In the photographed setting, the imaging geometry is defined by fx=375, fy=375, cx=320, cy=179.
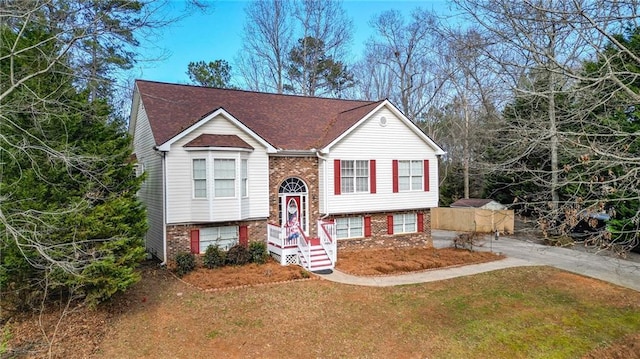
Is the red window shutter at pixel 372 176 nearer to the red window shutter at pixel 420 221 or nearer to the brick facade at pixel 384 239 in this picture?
the brick facade at pixel 384 239

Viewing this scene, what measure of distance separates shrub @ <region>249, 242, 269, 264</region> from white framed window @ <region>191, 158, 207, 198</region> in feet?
8.86

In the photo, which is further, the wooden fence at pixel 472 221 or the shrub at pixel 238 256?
the wooden fence at pixel 472 221

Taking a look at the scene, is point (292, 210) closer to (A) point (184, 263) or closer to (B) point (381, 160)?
(B) point (381, 160)

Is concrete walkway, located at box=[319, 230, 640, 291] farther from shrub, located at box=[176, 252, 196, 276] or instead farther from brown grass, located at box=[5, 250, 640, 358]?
shrub, located at box=[176, 252, 196, 276]

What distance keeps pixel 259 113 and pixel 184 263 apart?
802cm

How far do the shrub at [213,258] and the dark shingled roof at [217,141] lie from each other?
12.5ft

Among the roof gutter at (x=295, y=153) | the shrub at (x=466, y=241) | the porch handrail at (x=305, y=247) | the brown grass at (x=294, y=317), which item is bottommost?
the brown grass at (x=294, y=317)

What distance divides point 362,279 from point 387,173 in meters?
6.14

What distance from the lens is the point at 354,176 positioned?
1684 centimetres

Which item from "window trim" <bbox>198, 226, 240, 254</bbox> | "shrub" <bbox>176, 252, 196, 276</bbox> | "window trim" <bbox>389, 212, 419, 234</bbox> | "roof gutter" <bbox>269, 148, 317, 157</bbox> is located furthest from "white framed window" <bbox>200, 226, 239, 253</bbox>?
"window trim" <bbox>389, 212, 419, 234</bbox>

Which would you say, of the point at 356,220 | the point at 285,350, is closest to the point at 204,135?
the point at 356,220

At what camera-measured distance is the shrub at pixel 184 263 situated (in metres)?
13.1

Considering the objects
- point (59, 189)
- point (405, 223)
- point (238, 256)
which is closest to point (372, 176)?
point (405, 223)

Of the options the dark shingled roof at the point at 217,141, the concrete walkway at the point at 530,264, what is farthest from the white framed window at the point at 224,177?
the concrete walkway at the point at 530,264
